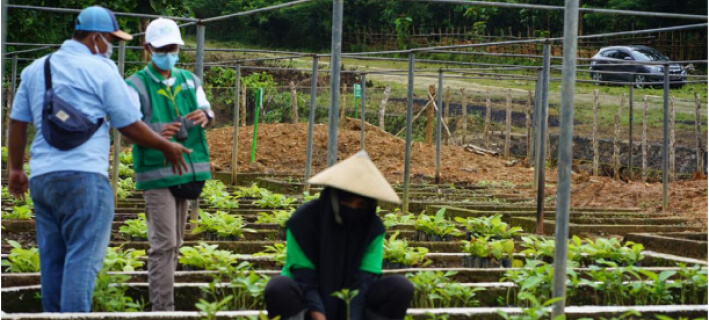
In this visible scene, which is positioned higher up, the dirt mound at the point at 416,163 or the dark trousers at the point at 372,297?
the dirt mound at the point at 416,163

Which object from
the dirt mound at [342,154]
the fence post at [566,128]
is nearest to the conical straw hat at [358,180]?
the fence post at [566,128]

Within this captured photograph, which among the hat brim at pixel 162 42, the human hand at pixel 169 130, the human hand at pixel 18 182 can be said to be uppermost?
the hat brim at pixel 162 42

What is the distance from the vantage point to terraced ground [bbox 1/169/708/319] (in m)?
5.42

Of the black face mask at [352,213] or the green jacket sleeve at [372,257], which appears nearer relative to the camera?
the black face mask at [352,213]

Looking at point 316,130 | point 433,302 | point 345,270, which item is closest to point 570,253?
Result: point 433,302

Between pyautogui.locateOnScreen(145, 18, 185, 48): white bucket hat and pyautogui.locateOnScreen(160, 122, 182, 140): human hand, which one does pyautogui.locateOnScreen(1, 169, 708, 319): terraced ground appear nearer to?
pyautogui.locateOnScreen(160, 122, 182, 140): human hand

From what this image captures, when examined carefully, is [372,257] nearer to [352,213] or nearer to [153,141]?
[352,213]

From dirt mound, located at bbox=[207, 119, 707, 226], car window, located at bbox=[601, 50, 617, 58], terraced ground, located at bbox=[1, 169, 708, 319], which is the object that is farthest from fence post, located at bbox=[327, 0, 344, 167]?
car window, located at bbox=[601, 50, 617, 58]

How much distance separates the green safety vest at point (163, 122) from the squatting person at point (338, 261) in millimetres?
1166

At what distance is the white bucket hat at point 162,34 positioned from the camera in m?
5.78

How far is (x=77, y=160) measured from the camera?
5.04 meters

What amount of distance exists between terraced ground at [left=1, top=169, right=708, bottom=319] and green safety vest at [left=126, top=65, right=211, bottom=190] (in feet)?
1.76

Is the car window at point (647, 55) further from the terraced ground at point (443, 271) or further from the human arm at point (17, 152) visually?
the human arm at point (17, 152)

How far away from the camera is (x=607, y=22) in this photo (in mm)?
36156
